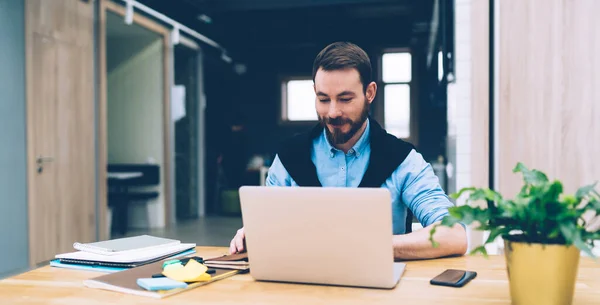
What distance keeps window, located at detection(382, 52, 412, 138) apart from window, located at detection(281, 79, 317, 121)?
59.2 inches

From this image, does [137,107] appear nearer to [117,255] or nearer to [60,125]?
[60,125]

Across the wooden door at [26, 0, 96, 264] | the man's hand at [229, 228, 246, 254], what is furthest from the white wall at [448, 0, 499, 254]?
the wooden door at [26, 0, 96, 264]

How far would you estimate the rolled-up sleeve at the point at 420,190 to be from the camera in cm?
203

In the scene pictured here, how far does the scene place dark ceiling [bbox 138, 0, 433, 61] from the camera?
8.05 m

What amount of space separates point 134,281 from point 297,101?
9.33 m

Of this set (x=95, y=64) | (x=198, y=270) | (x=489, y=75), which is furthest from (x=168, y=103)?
(x=198, y=270)

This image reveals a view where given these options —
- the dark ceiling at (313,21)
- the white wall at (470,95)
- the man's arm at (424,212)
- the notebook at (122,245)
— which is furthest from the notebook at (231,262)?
the dark ceiling at (313,21)

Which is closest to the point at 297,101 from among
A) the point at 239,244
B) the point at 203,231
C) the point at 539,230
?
the point at 203,231

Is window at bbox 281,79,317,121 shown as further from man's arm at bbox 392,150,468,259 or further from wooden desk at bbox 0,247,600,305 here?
wooden desk at bbox 0,247,600,305

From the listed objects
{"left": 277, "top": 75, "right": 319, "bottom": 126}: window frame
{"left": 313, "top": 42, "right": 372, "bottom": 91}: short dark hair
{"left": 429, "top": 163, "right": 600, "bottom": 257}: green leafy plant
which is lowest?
{"left": 429, "top": 163, "right": 600, "bottom": 257}: green leafy plant

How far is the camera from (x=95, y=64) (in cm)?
589

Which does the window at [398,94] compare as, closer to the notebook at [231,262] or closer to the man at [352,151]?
the man at [352,151]

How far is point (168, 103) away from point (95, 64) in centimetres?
211

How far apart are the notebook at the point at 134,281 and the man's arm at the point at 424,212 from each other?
55 centimetres
